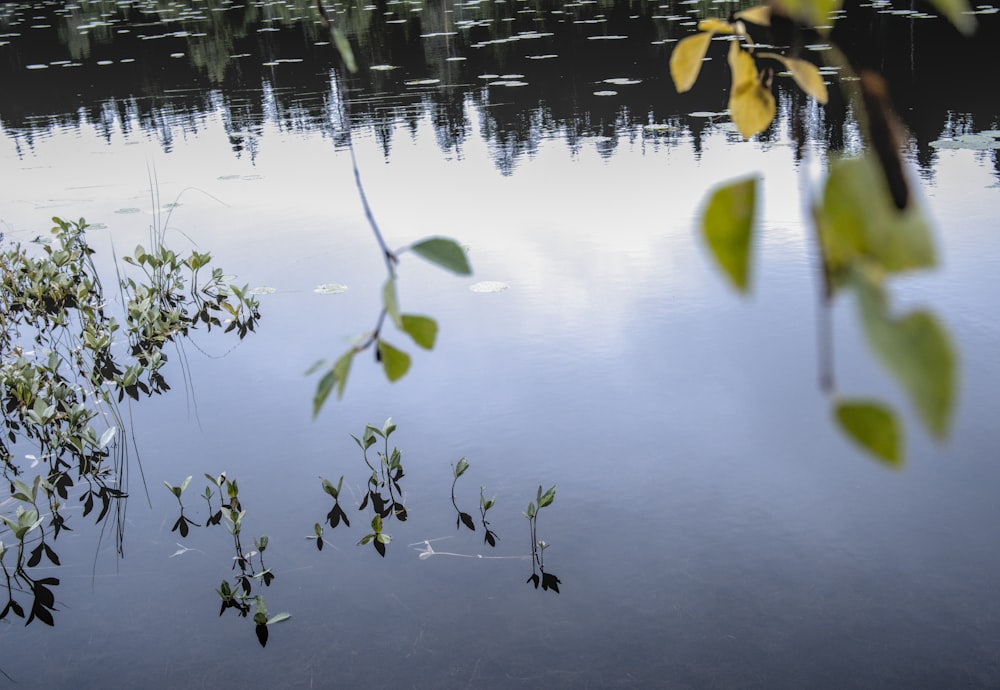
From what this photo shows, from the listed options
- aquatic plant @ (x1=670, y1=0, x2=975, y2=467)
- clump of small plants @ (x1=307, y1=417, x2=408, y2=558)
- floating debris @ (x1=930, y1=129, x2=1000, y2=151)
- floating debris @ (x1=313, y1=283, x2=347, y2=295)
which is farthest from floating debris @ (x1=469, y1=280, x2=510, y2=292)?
aquatic plant @ (x1=670, y1=0, x2=975, y2=467)

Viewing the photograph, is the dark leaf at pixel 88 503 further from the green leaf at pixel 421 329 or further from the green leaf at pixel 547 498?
the green leaf at pixel 421 329

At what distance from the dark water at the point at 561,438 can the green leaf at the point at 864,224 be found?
1cm

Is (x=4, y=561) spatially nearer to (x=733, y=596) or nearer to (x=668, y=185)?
(x=733, y=596)

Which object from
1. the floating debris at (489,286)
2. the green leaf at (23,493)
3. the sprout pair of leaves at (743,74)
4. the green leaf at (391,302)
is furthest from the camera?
the floating debris at (489,286)

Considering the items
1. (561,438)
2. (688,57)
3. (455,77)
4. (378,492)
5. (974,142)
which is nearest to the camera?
(688,57)

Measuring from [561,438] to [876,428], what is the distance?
216cm

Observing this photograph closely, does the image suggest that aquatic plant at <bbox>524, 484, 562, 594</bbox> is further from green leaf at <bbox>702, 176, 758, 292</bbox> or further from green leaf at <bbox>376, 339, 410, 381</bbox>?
green leaf at <bbox>702, 176, 758, 292</bbox>

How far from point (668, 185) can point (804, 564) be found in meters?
2.75

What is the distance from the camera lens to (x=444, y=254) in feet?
1.43

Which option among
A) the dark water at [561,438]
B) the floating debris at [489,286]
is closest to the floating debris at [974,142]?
the dark water at [561,438]

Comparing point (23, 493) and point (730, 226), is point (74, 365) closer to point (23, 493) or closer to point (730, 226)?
point (23, 493)

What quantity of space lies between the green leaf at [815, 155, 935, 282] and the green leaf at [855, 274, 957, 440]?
17mm

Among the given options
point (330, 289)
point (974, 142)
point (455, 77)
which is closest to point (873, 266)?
point (330, 289)

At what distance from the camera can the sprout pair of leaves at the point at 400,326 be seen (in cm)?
43
